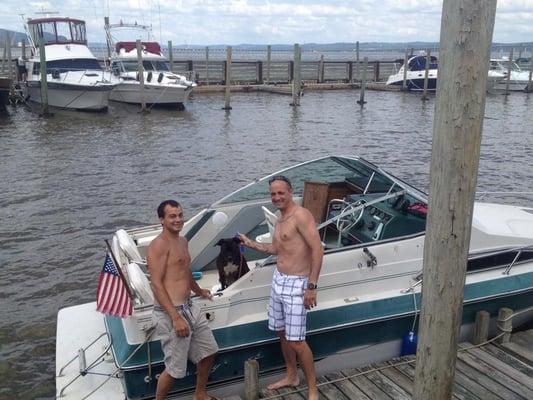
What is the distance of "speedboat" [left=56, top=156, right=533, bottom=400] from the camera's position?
486 cm

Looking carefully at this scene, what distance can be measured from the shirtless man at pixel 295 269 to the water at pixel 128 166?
3.05m

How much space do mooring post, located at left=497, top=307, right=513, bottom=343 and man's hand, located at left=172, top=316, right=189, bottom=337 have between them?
10.5 ft

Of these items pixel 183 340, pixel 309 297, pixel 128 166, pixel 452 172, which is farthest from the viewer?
pixel 128 166

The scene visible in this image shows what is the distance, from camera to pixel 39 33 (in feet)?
94.9

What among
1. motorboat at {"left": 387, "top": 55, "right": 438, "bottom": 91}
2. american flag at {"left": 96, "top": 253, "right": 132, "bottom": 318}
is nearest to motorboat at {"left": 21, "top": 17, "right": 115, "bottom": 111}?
motorboat at {"left": 387, "top": 55, "right": 438, "bottom": 91}

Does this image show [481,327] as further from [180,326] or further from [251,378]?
[180,326]

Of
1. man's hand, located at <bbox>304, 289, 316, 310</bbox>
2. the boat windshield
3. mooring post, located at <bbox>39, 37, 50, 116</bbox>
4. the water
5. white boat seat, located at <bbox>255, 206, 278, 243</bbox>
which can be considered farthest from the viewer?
mooring post, located at <bbox>39, 37, 50, 116</bbox>

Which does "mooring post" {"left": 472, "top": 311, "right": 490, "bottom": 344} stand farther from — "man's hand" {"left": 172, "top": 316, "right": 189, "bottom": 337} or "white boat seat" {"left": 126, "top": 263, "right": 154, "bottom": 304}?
"white boat seat" {"left": 126, "top": 263, "right": 154, "bottom": 304}

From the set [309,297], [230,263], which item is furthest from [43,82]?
[309,297]

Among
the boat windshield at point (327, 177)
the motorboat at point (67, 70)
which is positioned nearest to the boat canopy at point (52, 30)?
the motorboat at point (67, 70)

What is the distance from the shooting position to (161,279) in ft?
13.9

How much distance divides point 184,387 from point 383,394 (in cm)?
171

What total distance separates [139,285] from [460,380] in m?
2.97

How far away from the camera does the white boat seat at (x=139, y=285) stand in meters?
4.82
